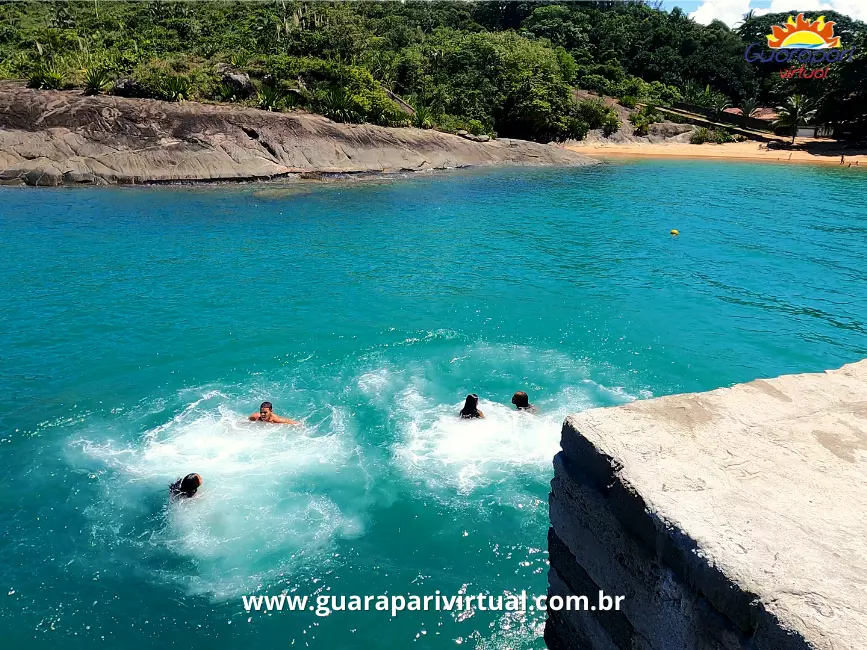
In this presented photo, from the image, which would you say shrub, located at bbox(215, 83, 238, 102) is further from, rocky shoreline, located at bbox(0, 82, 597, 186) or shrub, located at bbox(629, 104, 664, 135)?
shrub, located at bbox(629, 104, 664, 135)

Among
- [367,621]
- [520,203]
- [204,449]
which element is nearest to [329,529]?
[367,621]

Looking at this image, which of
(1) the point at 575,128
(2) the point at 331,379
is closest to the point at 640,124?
(1) the point at 575,128

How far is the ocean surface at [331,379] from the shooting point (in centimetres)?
713

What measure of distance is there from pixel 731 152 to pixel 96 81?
49.4 meters

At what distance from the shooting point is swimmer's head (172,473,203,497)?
8453 millimetres

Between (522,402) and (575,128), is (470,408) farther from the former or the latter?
(575,128)

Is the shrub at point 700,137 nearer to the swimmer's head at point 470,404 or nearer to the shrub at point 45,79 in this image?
the shrub at point 45,79

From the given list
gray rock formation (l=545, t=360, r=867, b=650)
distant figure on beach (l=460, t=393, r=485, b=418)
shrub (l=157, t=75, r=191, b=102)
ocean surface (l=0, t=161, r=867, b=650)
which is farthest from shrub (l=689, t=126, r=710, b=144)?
gray rock formation (l=545, t=360, r=867, b=650)

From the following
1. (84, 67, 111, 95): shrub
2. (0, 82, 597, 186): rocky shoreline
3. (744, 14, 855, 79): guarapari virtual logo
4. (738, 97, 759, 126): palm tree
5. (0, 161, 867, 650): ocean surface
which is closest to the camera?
(0, 161, 867, 650): ocean surface

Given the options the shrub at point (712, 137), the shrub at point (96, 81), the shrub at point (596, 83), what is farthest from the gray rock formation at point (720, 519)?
the shrub at point (596, 83)

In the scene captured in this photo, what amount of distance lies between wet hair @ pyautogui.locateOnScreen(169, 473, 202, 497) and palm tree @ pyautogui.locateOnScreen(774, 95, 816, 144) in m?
58.7

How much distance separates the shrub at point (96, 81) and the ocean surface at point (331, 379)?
13002 mm

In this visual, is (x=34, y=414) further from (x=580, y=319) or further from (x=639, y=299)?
(x=639, y=299)

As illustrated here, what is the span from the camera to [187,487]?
8.47m
